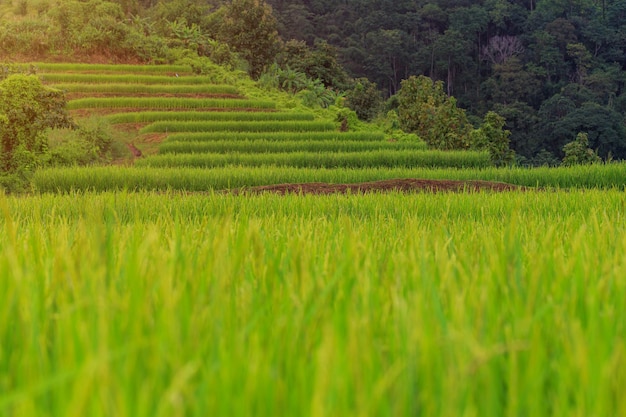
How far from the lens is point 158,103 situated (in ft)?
66.8

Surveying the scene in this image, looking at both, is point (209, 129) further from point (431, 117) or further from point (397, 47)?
point (397, 47)

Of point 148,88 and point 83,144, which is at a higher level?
point 148,88

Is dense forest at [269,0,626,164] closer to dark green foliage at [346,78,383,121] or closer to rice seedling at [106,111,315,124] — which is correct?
Result: dark green foliage at [346,78,383,121]

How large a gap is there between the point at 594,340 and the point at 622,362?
0.21 ft

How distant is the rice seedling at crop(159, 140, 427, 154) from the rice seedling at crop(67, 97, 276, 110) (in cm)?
492

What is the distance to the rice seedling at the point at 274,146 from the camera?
1568cm

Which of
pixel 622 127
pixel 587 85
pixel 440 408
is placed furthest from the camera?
pixel 587 85

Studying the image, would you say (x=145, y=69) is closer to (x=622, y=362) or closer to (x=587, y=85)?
(x=622, y=362)

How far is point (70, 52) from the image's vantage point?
970 inches

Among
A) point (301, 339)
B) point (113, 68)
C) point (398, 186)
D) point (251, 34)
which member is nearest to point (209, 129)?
point (113, 68)

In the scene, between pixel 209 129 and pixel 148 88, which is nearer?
pixel 209 129

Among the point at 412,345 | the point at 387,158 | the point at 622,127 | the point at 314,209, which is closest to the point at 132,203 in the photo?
the point at 314,209

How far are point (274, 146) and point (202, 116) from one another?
431cm

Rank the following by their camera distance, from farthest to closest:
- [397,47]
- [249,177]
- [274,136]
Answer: [397,47] < [274,136] < [249,177]
